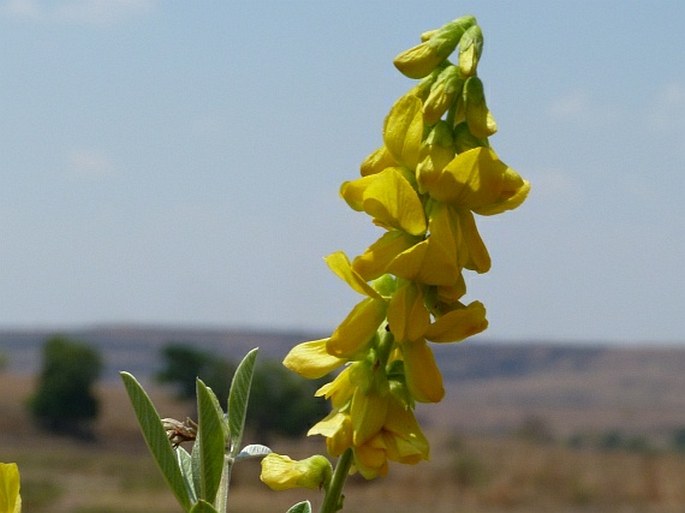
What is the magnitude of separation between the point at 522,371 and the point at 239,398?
188 metres

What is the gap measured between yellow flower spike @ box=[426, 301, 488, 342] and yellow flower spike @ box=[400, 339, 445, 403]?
0.06 ft

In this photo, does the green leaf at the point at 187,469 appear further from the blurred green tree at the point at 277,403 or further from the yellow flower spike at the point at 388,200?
Answer: the blurred green tree at the point at 277,403

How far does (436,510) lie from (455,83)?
63.5 m

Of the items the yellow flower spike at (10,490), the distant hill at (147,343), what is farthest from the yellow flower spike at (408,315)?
the distant hill at (147,343)

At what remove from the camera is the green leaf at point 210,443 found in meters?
1.20

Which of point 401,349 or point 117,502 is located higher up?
point 401,349

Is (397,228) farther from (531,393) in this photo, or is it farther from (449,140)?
(531,393)

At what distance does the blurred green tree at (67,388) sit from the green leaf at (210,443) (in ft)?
249

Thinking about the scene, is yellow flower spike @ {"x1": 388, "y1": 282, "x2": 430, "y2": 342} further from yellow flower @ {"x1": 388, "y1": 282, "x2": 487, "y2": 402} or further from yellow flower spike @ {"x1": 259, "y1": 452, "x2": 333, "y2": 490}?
yellow flower spike @ {"x1": 259, "y1": 452, "x2": 333, "y2": 490}

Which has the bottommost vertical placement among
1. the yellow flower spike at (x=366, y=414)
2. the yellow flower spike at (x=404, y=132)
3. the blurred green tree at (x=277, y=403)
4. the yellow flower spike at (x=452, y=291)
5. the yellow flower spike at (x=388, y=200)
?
the blurred green tree at (x=277, y=403)

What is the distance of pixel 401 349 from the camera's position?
1.15m

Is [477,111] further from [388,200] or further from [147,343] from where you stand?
[147,343]

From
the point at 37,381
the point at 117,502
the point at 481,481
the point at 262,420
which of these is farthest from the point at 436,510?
the point at 37,381

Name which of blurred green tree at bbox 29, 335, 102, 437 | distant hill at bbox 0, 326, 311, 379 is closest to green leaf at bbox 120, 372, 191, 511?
blurred green tree at bbox 29, 335, 102, 437
